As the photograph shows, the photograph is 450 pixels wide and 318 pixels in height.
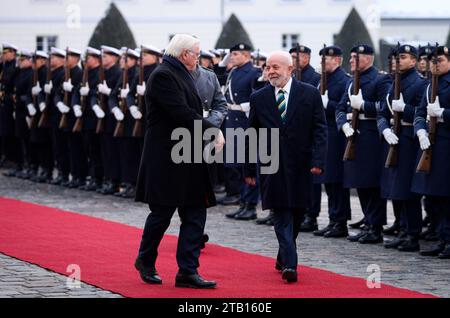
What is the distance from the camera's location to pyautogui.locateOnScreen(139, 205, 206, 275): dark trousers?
9.42 metres

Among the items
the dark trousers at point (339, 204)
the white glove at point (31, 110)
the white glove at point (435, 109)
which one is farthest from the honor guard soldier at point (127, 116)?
the white glove at point (435, 109)

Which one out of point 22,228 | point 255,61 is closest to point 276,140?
point 22,228

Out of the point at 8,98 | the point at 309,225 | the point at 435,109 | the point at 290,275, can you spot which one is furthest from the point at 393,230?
the point at 8,98

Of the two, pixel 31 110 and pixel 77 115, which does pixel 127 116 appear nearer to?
pixel 77 115

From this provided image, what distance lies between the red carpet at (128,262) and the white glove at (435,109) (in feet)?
6.66

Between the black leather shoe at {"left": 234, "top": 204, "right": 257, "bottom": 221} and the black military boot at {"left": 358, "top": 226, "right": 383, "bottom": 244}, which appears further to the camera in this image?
the black leather shoe at {"left": 234, "top": 204, "right": 257, "bottom": 221}

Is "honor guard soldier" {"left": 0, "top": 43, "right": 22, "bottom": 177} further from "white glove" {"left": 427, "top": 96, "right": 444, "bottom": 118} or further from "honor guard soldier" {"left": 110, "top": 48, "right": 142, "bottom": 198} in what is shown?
"white glove" {"left": 427, "top": 96, "right": 444, "bottom": 118}

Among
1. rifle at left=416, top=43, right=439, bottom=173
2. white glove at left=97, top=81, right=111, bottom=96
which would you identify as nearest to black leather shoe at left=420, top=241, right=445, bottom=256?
rifle at left=416, top=43, right=439, bottom=173

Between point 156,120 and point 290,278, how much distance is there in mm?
1661

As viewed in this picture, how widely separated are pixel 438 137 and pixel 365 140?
1.43 metres

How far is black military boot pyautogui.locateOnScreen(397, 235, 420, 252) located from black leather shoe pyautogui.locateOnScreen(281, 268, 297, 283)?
273 cm

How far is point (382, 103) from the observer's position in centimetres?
1249

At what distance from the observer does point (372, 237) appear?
505 inches
